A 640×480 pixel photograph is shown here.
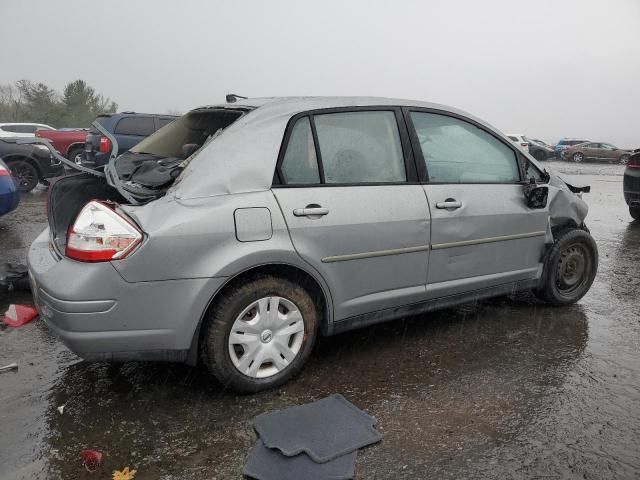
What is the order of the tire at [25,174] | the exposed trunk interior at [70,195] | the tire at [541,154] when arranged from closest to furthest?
the exposed trunk interior at [70,195] < the tire at [25,174] < the tire at [541,154]

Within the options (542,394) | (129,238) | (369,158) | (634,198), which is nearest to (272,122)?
(369,158)

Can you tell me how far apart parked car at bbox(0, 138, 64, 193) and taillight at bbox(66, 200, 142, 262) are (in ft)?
30.9

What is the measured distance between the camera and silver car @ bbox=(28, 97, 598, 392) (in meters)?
2.48

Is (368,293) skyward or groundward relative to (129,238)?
groundward

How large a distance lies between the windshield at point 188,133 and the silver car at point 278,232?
17 millimetres

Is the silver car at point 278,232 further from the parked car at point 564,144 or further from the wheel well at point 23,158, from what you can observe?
the parked car at point 564,144

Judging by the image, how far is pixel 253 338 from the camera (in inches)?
108

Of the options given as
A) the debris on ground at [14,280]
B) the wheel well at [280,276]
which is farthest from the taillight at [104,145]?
the wheel well at [280,276]

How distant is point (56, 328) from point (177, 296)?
62cm

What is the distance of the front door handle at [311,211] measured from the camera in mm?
2768

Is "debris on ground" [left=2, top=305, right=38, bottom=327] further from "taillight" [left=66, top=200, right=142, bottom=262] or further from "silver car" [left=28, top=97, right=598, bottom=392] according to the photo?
"taillight" [left=66, top=200, right=142, bottom=262]

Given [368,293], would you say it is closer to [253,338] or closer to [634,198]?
[253,338]

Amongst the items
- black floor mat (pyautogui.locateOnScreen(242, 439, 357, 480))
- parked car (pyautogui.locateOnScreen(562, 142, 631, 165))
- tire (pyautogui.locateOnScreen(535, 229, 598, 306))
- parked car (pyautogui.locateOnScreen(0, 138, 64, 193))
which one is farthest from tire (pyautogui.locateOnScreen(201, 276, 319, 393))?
parked car (pyautogui.locateOnScreen(562, 142, 631, 165))

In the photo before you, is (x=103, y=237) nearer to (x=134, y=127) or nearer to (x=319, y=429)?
(x=319, y=429)
